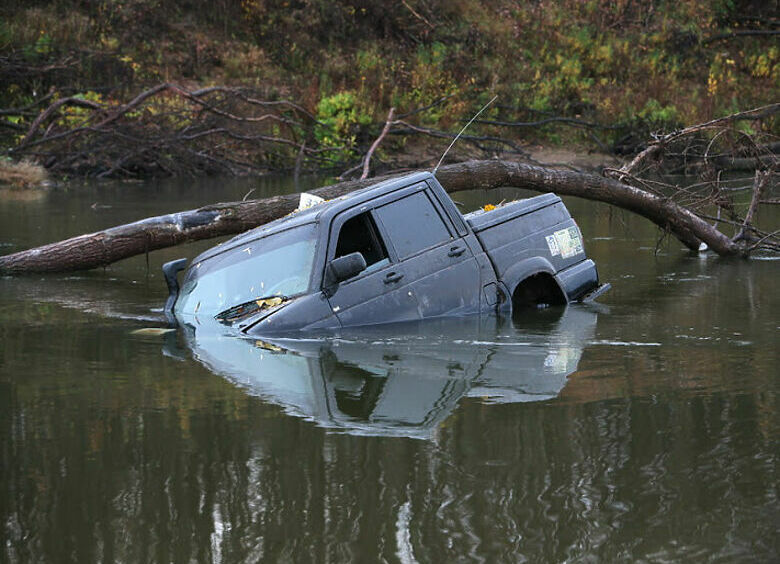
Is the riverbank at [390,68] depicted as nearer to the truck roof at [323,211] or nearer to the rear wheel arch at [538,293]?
the rear wheel arch at [538,293]

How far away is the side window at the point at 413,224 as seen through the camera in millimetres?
10562

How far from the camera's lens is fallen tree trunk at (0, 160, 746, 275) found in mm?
14930

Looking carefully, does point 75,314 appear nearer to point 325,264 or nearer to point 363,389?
point 325,264

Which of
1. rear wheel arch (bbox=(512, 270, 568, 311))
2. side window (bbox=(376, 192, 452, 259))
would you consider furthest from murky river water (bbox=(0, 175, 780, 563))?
side window (bbox=(376, 192, 452, 259))

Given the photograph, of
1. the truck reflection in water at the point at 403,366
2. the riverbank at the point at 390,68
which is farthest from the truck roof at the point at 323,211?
the riverbank at the point at 390,68

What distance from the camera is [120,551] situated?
514 centimetres

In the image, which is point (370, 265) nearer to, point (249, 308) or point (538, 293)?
point (249, 308)

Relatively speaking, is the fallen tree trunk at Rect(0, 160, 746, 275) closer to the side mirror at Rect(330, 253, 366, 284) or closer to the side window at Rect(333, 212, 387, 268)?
the side window at Rect(333, 212, 387, 268)

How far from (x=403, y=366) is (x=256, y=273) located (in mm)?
1895

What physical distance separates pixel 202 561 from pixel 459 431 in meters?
2.32

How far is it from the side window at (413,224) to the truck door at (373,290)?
0.12 meters

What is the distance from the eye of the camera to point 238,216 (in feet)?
48.8

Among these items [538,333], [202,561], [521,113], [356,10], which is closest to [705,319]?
[538,333]

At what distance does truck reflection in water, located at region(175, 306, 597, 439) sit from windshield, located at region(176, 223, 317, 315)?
342mm
